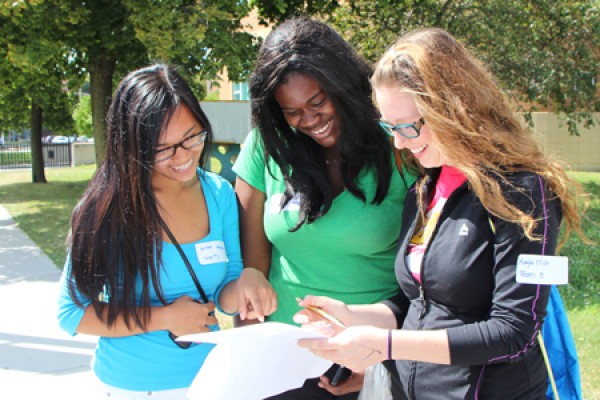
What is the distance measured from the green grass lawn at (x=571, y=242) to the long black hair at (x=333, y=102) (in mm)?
817

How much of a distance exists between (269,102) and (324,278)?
693 mm

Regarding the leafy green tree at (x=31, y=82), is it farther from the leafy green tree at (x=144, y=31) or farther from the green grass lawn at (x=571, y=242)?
the green grass lawn at (x=571, y=242)

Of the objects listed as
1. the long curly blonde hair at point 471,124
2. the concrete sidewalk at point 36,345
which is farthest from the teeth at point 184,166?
the concrete sidewalk at point 36,345

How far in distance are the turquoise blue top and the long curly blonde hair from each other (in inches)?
34.5

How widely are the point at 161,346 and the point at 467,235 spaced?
1051mm

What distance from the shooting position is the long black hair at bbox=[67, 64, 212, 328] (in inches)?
73.9

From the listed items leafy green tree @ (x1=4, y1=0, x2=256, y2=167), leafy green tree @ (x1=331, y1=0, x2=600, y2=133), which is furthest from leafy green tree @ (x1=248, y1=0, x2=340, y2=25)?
leafy green tree @ (x1=4, y1=0, x2=256, y2=167)

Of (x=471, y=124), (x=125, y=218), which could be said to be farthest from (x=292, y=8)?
(x=471, y=124)

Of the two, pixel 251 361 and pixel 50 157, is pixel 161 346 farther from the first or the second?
pixel 50 157

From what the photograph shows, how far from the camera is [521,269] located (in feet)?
4.80

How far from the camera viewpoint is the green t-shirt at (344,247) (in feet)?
6.69

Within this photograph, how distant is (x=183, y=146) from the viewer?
6.51ft

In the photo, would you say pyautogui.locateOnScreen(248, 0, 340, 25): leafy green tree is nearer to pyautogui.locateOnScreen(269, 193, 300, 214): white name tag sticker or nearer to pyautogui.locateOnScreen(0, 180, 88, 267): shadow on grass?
pyautogui.locateOnScreen(0, 180, 88, 267): shadow on grass

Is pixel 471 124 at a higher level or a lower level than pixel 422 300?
higher
